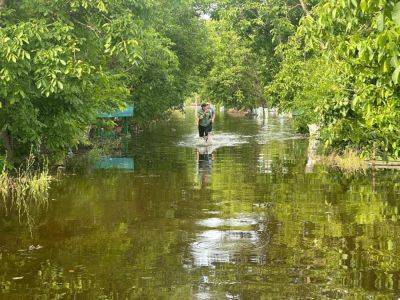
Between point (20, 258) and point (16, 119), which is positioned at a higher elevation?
point (16, 119)

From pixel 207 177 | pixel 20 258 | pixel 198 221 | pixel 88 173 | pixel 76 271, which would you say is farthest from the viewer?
pixel 88 173

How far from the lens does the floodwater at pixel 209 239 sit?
277 inches

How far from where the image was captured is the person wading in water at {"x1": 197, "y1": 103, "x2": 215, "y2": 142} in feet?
92.0

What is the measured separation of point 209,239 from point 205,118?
19.4 metres

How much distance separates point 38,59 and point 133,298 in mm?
7608

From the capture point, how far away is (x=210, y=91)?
61188 mm

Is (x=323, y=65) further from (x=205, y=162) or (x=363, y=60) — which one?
(x=363, y=60)

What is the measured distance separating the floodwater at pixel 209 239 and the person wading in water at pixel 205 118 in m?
10.8

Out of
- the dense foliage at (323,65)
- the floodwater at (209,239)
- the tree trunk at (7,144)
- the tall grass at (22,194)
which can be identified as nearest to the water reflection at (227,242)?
the floodwater at (209,239)

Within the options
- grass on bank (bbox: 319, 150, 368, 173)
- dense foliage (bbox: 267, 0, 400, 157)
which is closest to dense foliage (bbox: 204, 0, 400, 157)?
dense foliage (bbox: 267, 0, 400, 157)

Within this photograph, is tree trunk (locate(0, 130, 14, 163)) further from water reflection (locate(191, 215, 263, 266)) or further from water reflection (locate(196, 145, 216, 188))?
water reflection (locate(191, 215, 263, 266))

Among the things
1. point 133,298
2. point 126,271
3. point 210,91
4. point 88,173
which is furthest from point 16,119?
point 210,91

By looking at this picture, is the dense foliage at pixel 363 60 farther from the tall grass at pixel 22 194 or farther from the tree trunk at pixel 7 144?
the tree trunk at pixel 7 144

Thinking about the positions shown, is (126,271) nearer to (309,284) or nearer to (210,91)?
(309,284)
